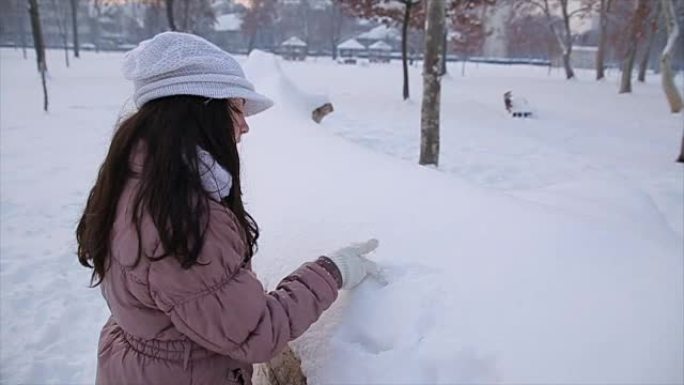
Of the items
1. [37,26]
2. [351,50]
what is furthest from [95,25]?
[37,26]

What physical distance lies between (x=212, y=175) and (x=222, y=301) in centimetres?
27

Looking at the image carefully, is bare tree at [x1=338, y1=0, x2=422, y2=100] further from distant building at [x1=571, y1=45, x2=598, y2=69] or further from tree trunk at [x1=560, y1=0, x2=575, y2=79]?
distant building at [x1=571, y1=45, x2=598, y2=69]

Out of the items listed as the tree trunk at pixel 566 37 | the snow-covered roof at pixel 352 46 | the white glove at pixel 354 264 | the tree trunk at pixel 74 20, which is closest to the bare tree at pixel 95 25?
the tree trunk at pixel 74 20

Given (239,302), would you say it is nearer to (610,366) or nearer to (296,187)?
(610,366)

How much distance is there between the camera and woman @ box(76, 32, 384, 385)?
1.22 metres

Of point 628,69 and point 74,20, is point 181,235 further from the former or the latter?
point 74,20

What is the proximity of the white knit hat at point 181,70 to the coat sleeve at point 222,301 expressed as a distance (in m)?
0.28

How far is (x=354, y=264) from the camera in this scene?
5.61 feet

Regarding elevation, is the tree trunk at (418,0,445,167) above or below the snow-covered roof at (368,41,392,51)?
below

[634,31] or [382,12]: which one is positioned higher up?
[382,12]

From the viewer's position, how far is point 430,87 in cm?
702

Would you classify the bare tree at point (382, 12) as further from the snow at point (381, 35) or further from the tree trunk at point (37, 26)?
the snow at point (381, 35)

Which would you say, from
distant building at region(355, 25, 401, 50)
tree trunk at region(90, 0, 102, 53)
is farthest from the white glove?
tree trunk at region(90, 0, 102, 53)

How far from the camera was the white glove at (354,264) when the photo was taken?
167 centimetres
